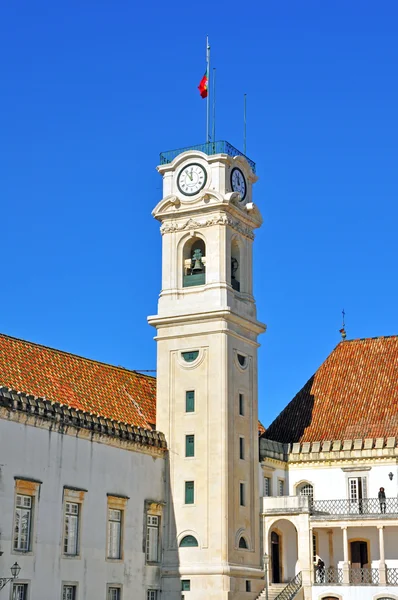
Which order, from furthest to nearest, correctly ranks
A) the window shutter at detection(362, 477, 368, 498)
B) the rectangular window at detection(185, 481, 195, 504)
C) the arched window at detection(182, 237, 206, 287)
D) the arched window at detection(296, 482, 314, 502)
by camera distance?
1. the arched window at detection(296, 482, 314, 502)
2. the window shutter at detection(362, 477, 368, 498)
3. the arched window at detection(182, 237, 206, 287)
4. the rectangular window at detection(185, 481, 195, 504)

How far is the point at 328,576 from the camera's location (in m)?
48.5

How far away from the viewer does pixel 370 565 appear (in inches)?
1959

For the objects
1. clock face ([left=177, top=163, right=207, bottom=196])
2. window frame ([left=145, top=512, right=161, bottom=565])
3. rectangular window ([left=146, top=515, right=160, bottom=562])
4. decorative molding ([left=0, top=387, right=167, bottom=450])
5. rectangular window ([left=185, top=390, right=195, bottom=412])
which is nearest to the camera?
decorative molding ([left=0, top=387, right=167, bottom=450])

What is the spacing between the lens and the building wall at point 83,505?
38.8 m

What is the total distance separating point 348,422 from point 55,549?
746 inches

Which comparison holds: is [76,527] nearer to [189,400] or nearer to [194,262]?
[189,400]

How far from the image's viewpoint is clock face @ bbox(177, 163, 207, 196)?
51.1 meters

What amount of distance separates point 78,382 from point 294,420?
14.0 metres

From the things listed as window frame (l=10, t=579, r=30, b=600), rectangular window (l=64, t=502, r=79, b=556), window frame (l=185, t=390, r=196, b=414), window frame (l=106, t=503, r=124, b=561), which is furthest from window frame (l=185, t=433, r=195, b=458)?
window frame (l=10, t=579, r=30, b=600)

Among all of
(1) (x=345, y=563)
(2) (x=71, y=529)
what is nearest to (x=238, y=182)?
(1) (x=345, y=563)

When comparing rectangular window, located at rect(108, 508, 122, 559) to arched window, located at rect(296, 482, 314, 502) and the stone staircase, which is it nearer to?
the stone staircase

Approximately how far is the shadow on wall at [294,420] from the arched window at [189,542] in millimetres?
9627

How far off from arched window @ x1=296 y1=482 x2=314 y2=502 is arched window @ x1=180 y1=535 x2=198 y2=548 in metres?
8.02

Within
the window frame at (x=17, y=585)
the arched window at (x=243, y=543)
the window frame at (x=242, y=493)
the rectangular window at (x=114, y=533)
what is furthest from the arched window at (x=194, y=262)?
the window frame at (x=17, y=585)
